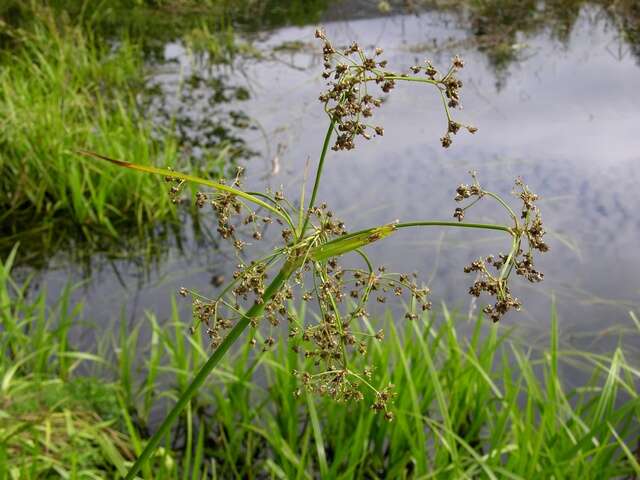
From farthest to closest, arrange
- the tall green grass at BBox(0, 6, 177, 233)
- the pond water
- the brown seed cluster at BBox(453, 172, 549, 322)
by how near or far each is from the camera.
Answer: the tall green grass at BBox(0, 6, 177, 233) → the pond water → the brown seed cluster at BBox(453, 172, 549, 322)

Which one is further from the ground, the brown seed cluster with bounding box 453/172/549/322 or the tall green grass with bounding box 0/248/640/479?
the brown seed cluster with bounding box 453/172/549/322

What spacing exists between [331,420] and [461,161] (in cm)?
344

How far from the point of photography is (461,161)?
5.93m

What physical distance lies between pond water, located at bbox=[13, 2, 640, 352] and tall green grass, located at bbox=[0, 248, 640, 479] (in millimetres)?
712

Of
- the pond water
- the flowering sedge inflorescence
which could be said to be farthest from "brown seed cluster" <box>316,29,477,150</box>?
the pond water

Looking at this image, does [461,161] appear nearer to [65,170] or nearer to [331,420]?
[65,170]

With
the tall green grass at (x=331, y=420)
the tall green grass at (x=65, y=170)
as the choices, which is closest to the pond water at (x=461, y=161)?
the tall green grass at (x=65, y=170)

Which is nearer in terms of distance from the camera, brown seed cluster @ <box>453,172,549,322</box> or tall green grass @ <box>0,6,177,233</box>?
brown seed cluster @ <box>453,172,549,322</box>

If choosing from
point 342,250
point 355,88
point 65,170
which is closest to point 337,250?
point 342,250

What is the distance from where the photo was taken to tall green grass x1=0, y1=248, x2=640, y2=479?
2.46 metres

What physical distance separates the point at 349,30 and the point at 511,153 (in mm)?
4636

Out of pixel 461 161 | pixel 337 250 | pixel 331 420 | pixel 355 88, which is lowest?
pixel 331 420

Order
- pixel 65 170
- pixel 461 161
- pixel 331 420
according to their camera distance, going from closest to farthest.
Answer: pixel 331 420
pixel 65 170
pixel 461 161

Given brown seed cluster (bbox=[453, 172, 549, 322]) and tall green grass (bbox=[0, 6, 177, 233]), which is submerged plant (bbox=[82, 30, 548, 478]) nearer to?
brown seed cluster (bbox=[453, 172, 549, 322])
